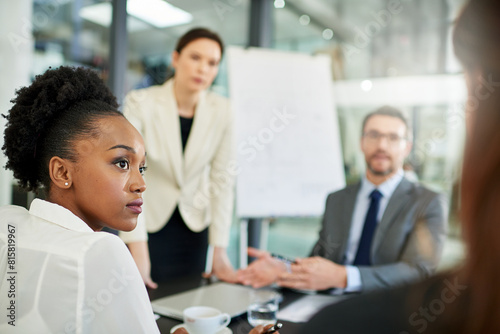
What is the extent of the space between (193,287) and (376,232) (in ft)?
2.79

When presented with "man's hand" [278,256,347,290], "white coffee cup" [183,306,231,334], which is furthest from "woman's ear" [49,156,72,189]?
"man's hand" [278,256,347,290]

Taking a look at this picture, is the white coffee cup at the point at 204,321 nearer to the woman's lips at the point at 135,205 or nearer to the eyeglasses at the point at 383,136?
the woman's lips at the point at 135,205

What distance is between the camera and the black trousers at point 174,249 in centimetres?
200

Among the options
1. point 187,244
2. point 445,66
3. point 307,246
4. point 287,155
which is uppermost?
point 445,66

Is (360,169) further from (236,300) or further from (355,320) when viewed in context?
(355,320)

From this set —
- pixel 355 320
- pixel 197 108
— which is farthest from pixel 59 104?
pixel 197 108

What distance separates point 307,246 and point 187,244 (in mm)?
2361

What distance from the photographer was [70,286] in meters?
0.71

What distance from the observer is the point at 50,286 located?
0.72 m

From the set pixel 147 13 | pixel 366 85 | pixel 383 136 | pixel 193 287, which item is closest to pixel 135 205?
pixel 193 287

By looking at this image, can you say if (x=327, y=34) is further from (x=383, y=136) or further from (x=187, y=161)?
(x=187, y=161)

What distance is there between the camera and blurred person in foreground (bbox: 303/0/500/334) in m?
0.48

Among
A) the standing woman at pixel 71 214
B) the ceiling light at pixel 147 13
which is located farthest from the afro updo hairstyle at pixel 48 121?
the ceiling light at pixel 147 13

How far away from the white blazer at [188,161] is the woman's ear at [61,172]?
3.21 ft
